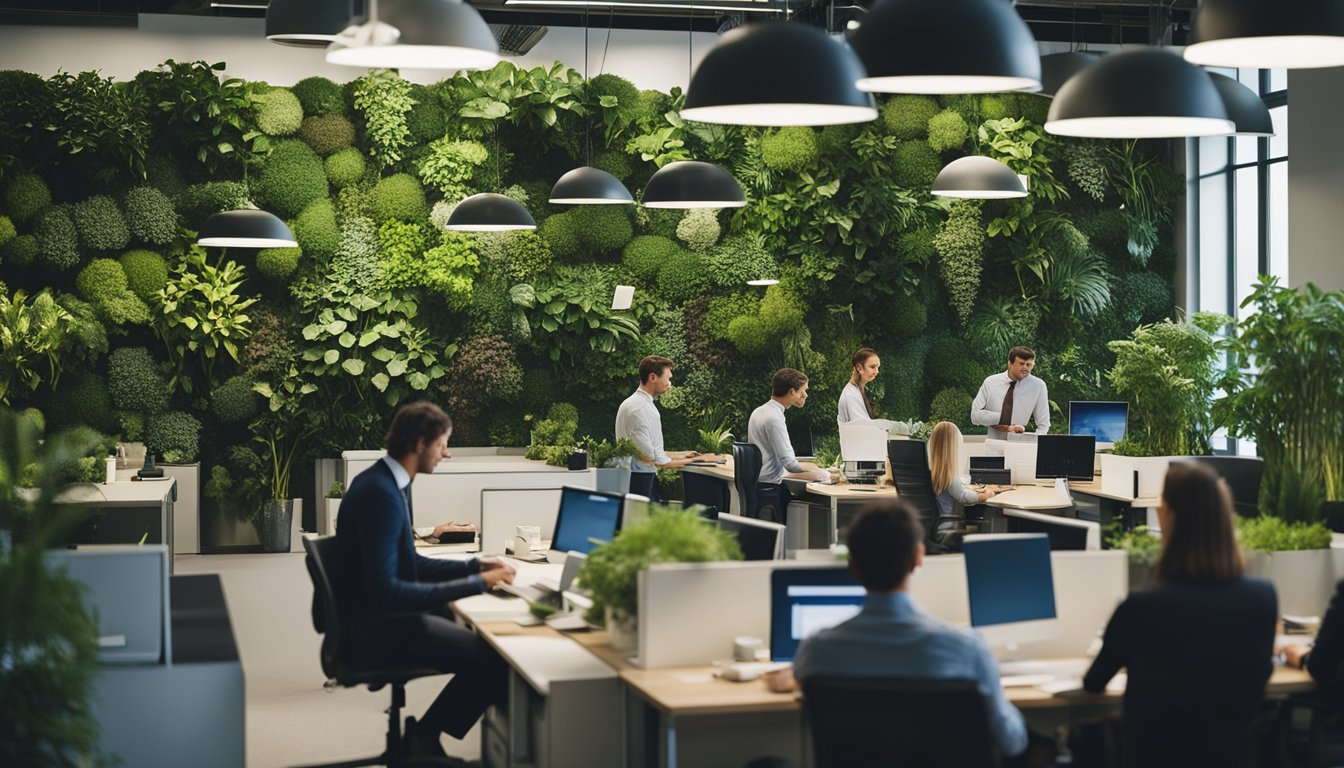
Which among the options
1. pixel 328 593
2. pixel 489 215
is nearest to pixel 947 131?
pixel 489 215

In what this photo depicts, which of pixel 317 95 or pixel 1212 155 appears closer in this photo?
pixel 317 95

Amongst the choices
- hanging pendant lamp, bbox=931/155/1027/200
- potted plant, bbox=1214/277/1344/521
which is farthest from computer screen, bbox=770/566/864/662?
hanging pendant lamp, bbox=931/155/1027/200

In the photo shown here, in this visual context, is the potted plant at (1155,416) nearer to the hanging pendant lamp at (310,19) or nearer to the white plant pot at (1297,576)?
the white plant pot at (1297,576)

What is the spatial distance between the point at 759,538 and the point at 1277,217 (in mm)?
10329

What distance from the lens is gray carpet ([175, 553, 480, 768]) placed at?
259 inches

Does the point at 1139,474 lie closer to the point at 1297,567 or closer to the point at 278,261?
the point at 1297,567

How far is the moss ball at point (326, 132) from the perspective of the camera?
1345 cm

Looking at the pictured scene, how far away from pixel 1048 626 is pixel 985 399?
7957 mm

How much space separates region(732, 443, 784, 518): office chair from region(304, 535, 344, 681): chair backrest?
4999 millimetres

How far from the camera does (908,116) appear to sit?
47.5 ft

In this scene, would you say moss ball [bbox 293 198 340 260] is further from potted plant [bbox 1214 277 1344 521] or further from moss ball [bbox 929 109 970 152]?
potted plant [bbox 1214 277 1344 521]

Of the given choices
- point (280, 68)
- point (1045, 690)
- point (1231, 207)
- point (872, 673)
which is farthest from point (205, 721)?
point (1231, 207)

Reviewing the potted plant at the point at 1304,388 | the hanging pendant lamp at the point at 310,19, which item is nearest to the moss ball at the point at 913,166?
the potted plant at the point at 1304,388

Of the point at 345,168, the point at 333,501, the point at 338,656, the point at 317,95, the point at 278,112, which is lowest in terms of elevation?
the point at 338,656
